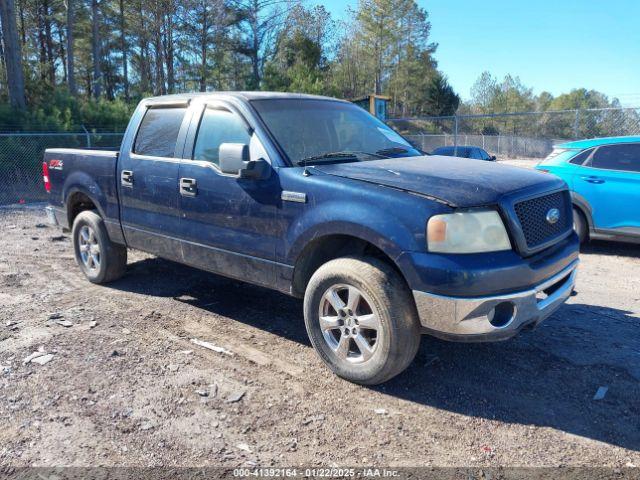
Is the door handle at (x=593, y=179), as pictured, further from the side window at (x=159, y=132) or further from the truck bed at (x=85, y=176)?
the truck bed at (x=85, y=176)

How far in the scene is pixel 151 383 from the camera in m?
3.60

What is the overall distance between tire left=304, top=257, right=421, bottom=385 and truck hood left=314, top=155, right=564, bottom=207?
56 centimetres

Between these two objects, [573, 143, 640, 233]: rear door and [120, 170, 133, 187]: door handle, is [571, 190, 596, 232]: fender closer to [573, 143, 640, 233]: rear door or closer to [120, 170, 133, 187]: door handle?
[573, 143, 640, 233]: rear door

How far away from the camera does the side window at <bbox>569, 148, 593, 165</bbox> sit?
744 cm

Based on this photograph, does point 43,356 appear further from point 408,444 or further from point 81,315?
point 408,444

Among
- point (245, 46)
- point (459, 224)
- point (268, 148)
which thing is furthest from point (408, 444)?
point (245, 46)

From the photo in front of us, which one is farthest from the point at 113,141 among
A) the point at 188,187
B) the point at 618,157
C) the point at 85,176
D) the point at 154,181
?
the point at 618,157

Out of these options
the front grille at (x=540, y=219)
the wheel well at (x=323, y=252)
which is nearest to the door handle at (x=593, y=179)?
the front grille at (x=540, y=219)

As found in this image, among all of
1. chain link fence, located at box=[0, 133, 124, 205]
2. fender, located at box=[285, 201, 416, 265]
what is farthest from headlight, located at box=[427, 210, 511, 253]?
chain link fence, located at box=[0, 133, 124, 205]

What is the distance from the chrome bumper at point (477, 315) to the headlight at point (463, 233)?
11.5 inches

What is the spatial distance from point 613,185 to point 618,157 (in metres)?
0.46

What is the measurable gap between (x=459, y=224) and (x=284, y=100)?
2.18 m

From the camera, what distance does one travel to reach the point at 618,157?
7.17m

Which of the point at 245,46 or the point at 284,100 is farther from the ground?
the point at 245,46
